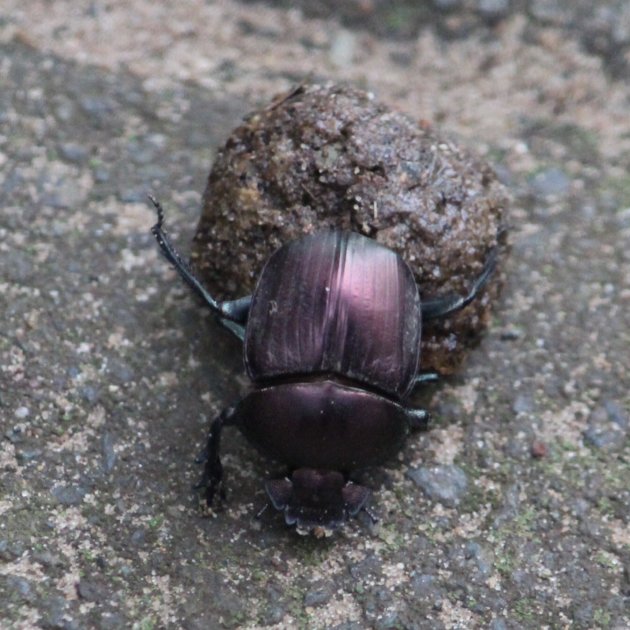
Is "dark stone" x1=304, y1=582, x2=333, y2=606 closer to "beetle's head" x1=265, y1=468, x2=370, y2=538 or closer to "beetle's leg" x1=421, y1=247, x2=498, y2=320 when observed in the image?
"beetle's head" x1=265, y1=468, x2=370, y2=538

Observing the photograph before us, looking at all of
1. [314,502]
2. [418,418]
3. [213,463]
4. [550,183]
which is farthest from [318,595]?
[550,183]

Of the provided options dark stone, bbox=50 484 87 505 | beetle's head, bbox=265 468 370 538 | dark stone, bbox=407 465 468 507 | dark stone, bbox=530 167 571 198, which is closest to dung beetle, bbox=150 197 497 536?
beetle's head, bbox=265 468 370 538

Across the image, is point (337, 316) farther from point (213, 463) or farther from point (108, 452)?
point (108, 452)

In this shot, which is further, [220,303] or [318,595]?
[220,303]

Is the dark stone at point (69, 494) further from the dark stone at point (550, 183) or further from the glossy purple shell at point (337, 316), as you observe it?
the dark stone at point (550, 183)

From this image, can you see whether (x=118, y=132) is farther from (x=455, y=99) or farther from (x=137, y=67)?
(x=455, y=99)

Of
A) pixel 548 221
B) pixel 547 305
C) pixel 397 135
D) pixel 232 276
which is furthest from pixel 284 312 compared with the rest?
pixel 548 221

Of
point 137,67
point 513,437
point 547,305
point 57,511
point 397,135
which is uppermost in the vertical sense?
point 397,135
